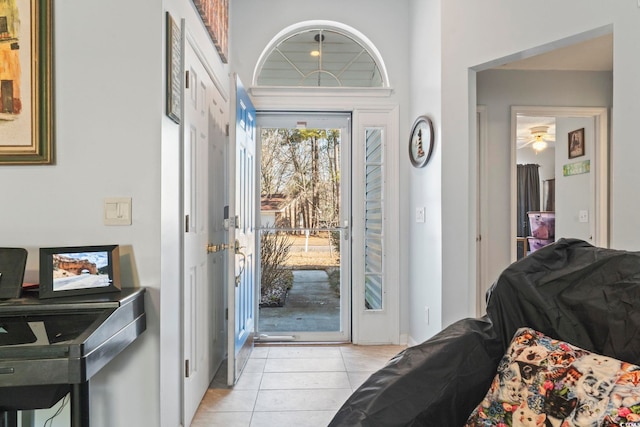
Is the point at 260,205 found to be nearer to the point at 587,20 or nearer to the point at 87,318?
the point at 87,318

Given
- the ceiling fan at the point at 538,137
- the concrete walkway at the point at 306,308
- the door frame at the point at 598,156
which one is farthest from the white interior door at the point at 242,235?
the ceiling fan at the point at 538,137

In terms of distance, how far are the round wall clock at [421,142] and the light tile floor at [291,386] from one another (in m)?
1.63

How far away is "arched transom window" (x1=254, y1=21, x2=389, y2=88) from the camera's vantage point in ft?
11.0

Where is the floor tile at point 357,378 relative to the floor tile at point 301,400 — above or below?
below

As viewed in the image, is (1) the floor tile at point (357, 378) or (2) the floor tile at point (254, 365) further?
(2) the floor tile at point (254, 365)

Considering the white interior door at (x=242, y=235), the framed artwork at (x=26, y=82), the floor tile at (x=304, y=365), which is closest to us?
the framed artwork at (x=26, y=82)

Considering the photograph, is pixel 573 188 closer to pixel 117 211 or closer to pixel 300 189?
pixel 300 189

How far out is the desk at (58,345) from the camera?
1057 mm

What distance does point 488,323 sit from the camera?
51.8 inches

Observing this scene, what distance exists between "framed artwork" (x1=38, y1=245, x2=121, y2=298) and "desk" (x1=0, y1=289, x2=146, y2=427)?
0.04 m

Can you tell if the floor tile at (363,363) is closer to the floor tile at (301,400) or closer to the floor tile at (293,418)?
the floor tile at (301,400)

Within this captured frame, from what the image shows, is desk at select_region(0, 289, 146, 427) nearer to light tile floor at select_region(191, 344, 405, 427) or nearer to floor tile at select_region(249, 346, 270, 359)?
light tile floor at select_region(191, 344, 405, 427)

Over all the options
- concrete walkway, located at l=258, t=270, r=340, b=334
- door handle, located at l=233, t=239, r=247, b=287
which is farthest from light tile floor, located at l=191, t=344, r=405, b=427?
door handle, located at l=233, t=239, r=247, b=287

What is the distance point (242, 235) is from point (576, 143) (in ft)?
12.1
